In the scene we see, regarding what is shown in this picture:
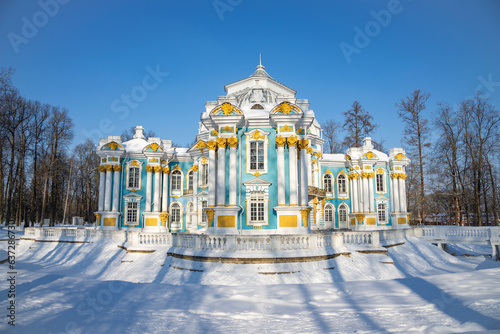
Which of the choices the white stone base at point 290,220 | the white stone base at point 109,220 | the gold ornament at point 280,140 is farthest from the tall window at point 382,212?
the white stone base at point 109,220

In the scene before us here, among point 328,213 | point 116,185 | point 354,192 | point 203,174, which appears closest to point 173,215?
point 116,185

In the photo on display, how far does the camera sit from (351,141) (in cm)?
3762

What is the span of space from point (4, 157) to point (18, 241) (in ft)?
39.7

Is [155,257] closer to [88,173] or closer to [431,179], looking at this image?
[431,179]

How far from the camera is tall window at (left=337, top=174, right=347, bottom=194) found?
28.1 m

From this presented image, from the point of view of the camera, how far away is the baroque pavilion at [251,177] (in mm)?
16531

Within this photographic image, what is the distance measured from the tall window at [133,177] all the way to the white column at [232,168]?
12.0 metres

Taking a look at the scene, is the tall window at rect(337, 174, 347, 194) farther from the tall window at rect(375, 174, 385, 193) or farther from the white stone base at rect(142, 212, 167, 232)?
the white stone base at rect(142, 212, 167, 232)

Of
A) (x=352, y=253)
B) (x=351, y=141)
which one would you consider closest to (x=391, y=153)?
(x=351, y=141)

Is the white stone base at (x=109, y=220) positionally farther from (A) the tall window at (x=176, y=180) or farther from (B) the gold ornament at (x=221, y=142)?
(B) the gold ornament at (x=221, y=142)

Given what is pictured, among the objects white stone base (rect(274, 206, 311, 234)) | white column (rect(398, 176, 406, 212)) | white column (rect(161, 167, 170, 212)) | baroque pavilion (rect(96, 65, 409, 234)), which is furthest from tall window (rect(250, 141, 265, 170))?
white column (rect(398, 176, 406, 212))

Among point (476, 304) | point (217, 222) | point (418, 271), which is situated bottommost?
point (418, 271)

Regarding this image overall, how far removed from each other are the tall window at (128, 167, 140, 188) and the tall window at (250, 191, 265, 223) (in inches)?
498

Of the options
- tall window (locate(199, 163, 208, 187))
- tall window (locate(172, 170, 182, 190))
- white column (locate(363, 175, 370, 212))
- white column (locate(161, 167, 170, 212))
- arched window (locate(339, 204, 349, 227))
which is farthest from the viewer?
arched window (locate(339, 204, 349, 227))
